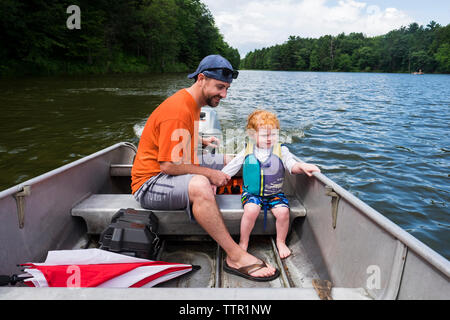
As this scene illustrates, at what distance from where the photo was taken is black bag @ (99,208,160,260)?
1940 mm

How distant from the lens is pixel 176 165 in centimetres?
221

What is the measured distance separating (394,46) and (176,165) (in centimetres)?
9980

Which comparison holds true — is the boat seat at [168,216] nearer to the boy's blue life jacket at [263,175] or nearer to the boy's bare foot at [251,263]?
the boy's blue life jacket at [263,175]

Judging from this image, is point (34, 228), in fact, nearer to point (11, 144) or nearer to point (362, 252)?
point (362, 252)

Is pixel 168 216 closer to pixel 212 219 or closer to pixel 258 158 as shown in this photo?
pixel 212 219

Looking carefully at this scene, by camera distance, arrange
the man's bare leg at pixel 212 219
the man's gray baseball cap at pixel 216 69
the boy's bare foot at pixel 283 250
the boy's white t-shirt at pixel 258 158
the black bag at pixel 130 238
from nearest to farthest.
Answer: the black bag at pixel 130 238, the man's bare leg at pixel 212 219, the man's gray baseball cap at pixel 216 69, the boy's bare foot at pixel 283 250, the boy's white t-shirt at pixel 258 158

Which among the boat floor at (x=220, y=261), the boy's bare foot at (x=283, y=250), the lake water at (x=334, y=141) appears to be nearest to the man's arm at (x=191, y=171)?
the boat floor at (x=220, y=261)

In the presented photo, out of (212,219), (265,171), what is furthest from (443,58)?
(212,219)

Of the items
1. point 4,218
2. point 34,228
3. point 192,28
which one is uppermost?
point 192,28

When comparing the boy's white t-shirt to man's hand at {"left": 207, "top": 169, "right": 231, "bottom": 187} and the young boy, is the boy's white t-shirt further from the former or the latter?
man's hand at {"left": 207, "top": 169, "right": 231, "bottom": 187}

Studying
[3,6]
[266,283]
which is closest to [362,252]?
[266,283]

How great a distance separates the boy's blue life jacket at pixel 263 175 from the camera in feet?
8.55

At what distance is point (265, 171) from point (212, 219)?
75cm
